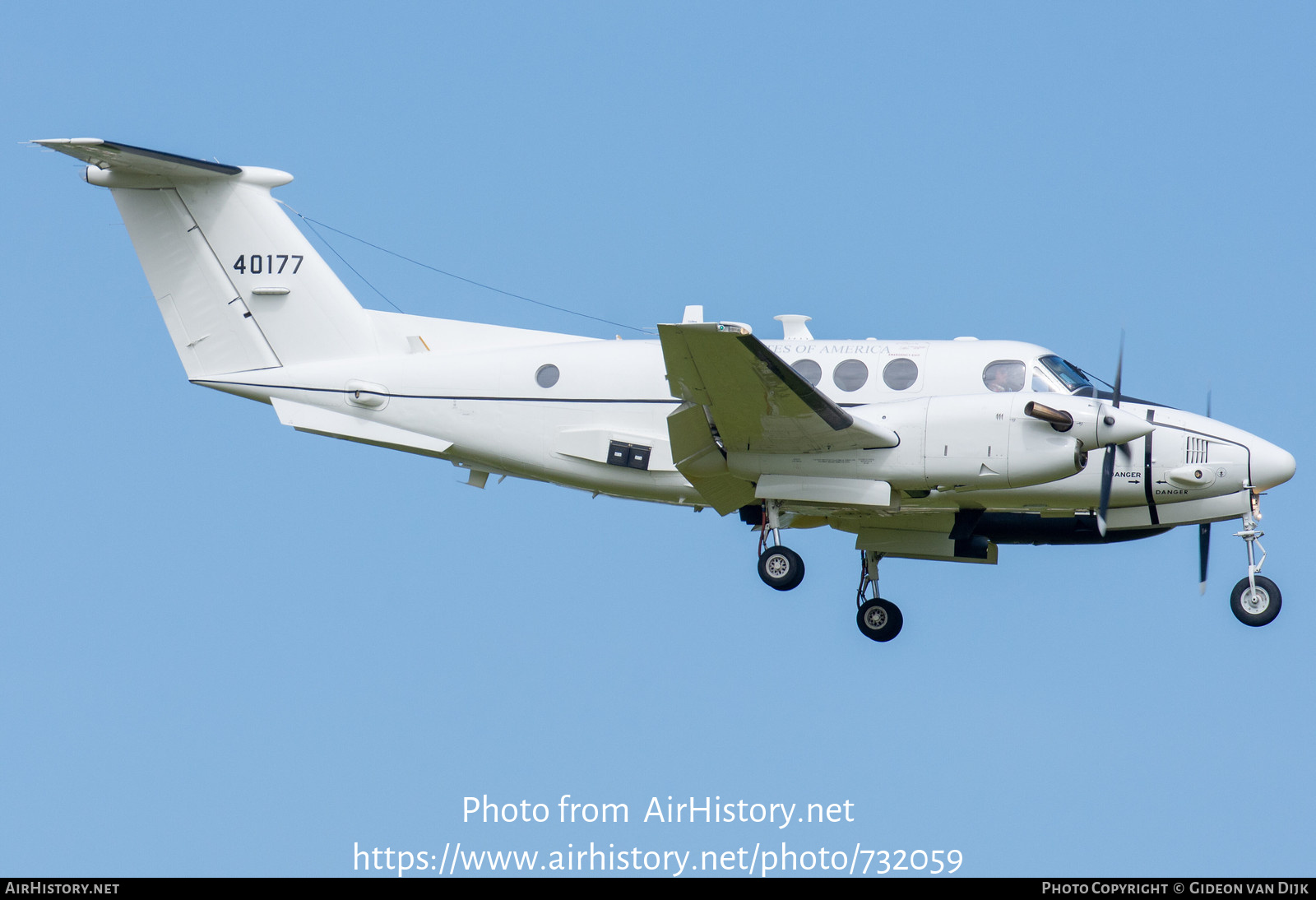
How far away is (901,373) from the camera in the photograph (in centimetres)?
1723

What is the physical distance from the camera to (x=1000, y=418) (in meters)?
15.9

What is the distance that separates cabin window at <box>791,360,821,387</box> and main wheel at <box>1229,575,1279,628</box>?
5.19m

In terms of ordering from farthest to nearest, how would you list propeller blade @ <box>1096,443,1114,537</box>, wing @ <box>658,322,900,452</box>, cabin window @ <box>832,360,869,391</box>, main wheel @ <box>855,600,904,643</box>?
1. main wheel @ <box>855,600,904,643</box>
2. cabin window @ <box>832,360,869,391</box>
3. propeller blade @ <box>1096,443,1114,537</box>
4. wing @ <box>658,322,900,452</box>

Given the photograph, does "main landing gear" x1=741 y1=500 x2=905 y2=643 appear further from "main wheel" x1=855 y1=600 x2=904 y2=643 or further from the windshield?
the windshield

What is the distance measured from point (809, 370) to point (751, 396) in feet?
5.56

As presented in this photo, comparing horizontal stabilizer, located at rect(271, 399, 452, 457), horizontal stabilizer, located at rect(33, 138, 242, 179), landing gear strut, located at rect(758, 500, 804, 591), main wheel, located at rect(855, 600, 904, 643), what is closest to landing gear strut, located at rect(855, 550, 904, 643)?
main wheel, located at rect(855, 600, 904, 643)

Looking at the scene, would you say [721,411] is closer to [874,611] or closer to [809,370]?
[809,370]

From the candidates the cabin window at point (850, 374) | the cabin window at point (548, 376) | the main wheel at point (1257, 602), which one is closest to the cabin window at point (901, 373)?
the cabin window at point (850, 374)

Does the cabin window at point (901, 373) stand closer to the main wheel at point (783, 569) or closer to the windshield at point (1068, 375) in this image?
the windshield at point (1068, 375)

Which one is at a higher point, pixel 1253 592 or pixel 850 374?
pixel 850 374

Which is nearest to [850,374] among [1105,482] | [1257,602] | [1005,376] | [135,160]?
[1005,376]

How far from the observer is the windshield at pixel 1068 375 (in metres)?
16.9

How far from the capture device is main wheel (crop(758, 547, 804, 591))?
1688 cm

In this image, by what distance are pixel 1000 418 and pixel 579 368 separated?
5.03 meters
